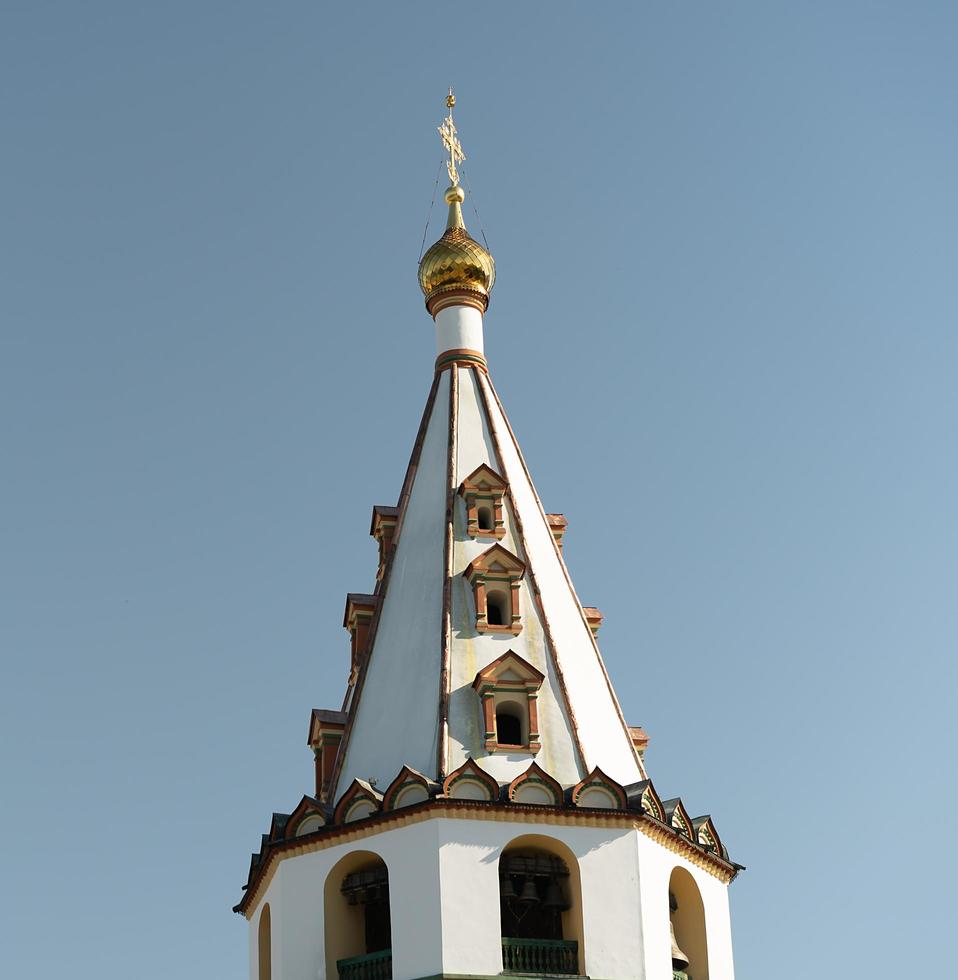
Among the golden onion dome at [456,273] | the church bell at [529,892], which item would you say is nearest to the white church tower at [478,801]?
the church bell at [529,892]

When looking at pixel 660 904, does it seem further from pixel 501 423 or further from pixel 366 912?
pixel 501 423

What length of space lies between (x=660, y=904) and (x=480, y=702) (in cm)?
333

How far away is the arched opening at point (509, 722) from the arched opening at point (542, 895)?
5.36 ft

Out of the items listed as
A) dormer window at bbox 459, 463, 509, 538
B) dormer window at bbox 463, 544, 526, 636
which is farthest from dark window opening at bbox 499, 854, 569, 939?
→ dormer window at bbox 459, 463, 509, 538

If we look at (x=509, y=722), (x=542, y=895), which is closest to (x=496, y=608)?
(x=509, y=722)

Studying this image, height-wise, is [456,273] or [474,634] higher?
[456,273]

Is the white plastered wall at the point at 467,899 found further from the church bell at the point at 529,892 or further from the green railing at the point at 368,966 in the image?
the church bell at the point at 529,892

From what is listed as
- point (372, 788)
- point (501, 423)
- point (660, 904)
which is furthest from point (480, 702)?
point (501, 423)

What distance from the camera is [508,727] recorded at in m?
26.1

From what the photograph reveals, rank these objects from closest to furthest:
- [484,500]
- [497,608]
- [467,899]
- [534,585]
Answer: [467,899]
[497,608]
[534,585]
[484,500]

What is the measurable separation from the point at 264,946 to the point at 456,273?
10549 mm

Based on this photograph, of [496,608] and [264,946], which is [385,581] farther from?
[264,946]

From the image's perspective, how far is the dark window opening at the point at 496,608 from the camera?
1069 inches

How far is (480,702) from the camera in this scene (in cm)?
2589
